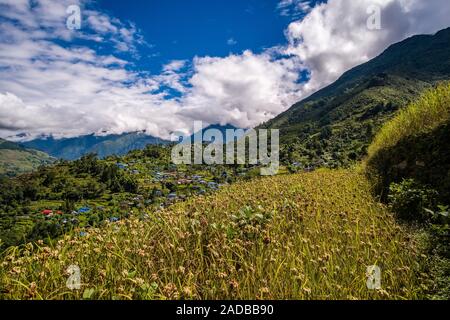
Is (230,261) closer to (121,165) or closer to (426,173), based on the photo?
(426,173)

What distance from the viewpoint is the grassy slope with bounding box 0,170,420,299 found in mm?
3713

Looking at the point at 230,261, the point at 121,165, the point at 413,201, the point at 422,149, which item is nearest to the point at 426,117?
the point at 422,149

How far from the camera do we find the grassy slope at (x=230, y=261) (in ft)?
12.2

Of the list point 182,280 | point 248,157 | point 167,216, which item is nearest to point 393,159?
point 167,216

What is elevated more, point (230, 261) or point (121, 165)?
point (121, 165)

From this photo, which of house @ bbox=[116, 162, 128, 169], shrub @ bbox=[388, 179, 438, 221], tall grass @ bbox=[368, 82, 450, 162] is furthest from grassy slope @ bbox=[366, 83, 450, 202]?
house @ bbox=[116, 162, 128, 169]

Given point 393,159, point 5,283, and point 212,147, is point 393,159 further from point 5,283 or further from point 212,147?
point 212,147

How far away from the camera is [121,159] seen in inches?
4444

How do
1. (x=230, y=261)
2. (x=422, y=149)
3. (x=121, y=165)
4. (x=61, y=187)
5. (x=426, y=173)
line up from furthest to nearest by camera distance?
(x=121, y=165) → (x=61, y=187) → (x=422, y=149) → (x=426, y=173) → (x=230, y=261)

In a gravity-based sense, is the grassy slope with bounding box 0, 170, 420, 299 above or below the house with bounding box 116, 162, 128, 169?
below

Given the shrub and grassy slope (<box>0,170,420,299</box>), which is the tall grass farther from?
grassy slope (<box>0,170,420,299</box>)

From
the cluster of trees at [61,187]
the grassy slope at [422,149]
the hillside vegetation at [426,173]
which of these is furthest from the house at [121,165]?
the hillside vegetation at [426,173]

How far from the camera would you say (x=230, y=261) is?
4461 mm
